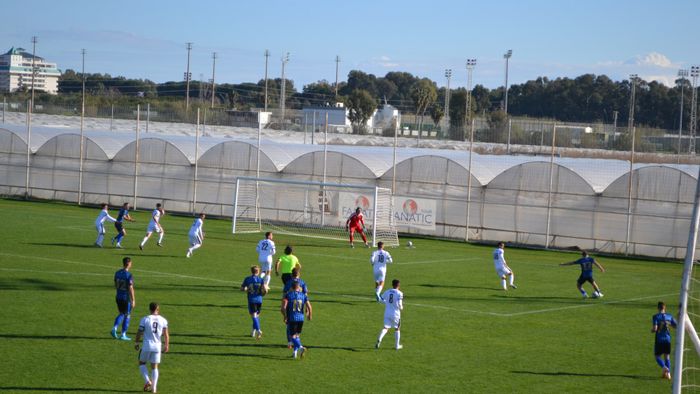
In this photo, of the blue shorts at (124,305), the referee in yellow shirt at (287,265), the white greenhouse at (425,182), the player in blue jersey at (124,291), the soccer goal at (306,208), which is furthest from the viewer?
the soccer goal at (306,208)

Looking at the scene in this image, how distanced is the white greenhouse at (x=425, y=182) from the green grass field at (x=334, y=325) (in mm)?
4127

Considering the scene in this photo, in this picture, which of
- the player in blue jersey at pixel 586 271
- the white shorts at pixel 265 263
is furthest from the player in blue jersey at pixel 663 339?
the white shorts at pixel 265 263

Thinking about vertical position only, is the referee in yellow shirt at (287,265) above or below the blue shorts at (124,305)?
above

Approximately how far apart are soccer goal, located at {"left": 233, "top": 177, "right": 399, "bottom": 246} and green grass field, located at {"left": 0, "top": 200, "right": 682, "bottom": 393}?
6837 mm

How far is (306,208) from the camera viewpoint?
47469 mm

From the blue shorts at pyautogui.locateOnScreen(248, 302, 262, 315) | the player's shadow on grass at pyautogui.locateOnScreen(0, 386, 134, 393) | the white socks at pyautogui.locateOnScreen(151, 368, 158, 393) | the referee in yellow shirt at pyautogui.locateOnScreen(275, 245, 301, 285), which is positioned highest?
the referee in yellow shirt at pyautogui.locateOnScreen(275, 245, 301, 285)

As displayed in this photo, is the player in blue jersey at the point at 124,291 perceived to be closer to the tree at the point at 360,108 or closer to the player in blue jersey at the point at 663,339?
the player in blue jersey at the point at 663,339

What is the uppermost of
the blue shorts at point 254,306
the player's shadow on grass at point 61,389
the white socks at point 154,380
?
the blue shorts at point 254,306

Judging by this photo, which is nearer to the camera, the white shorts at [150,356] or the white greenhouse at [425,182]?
the white shorts at [150,356]

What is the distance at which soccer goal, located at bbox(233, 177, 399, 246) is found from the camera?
4441cm

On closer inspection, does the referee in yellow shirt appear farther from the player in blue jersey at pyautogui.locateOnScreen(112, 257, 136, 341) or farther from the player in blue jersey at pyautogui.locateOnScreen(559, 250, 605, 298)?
the player in blue jersey at pyautogui.locateOnScreen(559, 250, 605, 298)

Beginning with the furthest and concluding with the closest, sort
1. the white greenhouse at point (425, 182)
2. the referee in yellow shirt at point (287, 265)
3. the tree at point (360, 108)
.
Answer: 1. the tree at point (360, 108)
2. the white greenhouse at point (425, 182)
3. the referee in yellow shirt at point (287, 265)

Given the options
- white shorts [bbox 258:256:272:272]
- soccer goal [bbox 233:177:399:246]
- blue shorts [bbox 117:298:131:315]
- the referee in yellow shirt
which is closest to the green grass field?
blue shorts [bbox 117:298:131:315]

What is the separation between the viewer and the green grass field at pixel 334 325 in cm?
1667
